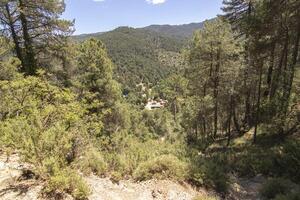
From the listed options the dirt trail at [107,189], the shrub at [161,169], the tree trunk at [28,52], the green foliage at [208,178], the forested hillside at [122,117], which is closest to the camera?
the dirt trail at [107,189]

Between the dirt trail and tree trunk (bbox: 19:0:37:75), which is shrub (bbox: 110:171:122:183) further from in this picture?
tree trunk (bbox: 19:0:37:75)

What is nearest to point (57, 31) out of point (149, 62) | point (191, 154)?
point (191, 154)

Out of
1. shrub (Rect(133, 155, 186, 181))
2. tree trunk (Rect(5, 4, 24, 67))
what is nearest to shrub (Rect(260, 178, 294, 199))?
shrub (Rect(133, 155, 186, 181))

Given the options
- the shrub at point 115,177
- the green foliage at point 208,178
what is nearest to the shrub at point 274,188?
the green foliage at point 208,178

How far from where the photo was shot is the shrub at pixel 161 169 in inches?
288

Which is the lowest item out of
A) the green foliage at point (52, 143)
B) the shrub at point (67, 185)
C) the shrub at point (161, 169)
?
the shrub at point (161, 169)

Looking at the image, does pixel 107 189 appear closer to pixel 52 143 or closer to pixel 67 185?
pixel 67 185

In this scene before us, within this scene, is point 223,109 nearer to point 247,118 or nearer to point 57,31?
point 247,118

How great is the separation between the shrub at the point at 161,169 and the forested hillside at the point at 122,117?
26 millimetres

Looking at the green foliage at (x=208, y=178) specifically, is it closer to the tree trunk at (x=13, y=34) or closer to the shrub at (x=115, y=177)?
the shrub at (x=115, y=177)

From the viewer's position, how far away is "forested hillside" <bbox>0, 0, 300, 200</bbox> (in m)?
6.18

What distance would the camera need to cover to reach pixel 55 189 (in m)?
5.36

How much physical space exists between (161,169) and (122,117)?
1745 centimetres

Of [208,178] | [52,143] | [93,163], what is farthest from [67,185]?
[208,178]
